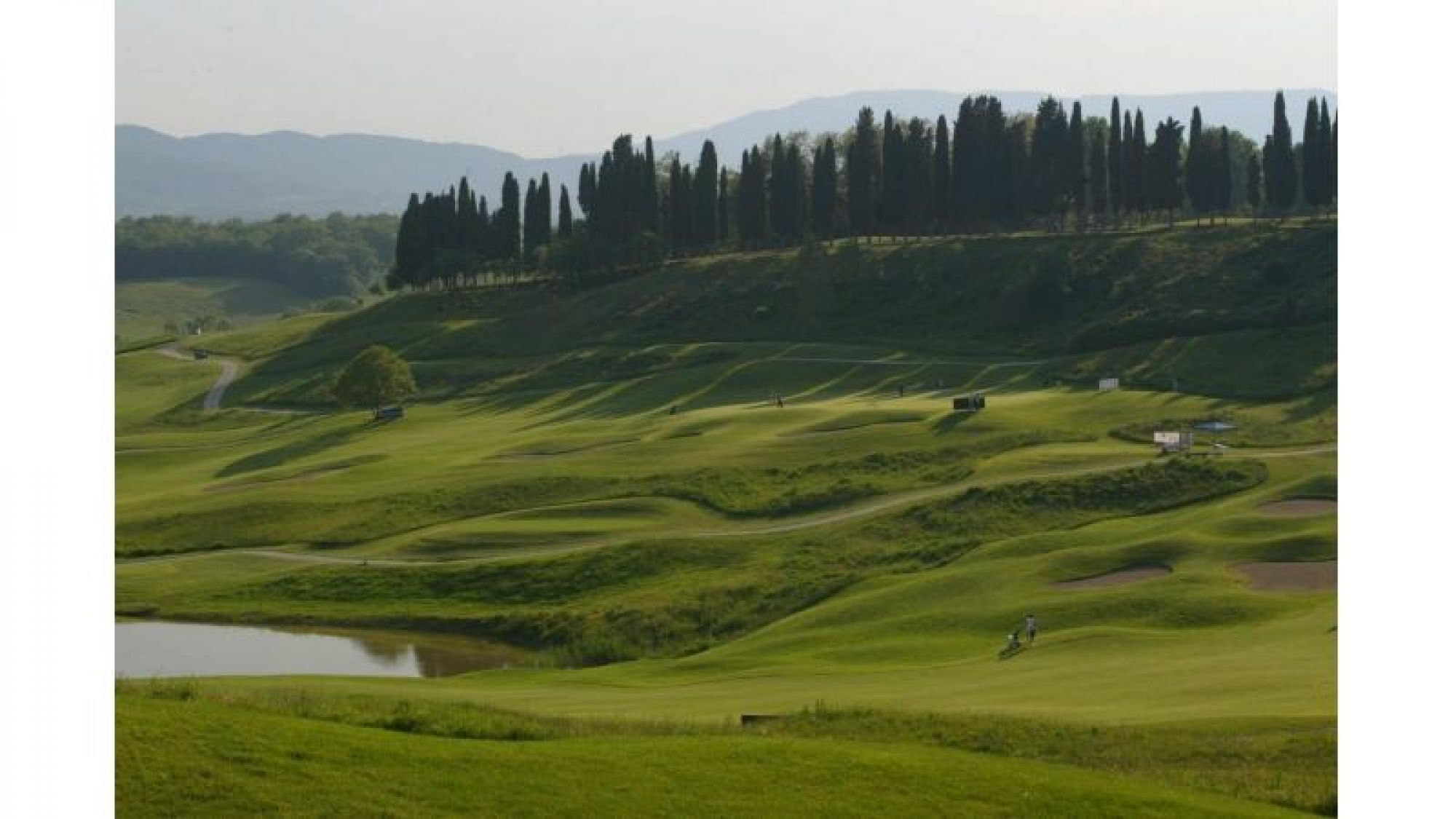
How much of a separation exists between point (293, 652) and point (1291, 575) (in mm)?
31740

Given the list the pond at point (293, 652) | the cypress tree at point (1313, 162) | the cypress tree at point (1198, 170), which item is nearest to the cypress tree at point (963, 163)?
the cypress tree at point (1198, 170)

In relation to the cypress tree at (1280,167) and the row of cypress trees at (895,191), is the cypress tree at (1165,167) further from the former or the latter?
the cypress tree at (1280,167)

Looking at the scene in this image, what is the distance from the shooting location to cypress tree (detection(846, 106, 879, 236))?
458ft

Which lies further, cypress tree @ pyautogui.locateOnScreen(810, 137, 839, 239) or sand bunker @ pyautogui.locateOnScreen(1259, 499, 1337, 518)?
cypress tree @ pyautogui.locateOnScreen(810, 137, 839, 239)

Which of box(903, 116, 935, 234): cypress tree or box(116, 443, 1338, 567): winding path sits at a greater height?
box(903, 116, 935, 234): cypress tree

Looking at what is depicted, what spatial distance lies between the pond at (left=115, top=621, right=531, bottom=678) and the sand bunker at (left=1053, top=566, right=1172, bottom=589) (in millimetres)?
17616

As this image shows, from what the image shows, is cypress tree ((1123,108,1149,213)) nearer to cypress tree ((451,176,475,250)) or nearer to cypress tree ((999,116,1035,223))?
cypress tree ((999,116,1035,223))

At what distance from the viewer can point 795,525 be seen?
6881cm

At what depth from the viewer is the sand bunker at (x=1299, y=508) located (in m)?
59.6

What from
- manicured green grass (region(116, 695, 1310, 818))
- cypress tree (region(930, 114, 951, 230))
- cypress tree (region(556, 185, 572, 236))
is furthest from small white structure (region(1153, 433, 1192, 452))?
cypress tree (region(556, 185, 572, 236))

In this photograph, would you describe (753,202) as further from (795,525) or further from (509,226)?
(795,525)

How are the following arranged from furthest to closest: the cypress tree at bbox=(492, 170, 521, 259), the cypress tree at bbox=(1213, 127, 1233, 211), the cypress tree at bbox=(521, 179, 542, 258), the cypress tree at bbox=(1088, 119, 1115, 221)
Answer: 1. the cypress tree at bbox=(492, 170, 521, 259)
2. the cypress tree at bbox=(521, 179, 542, 258)
3. the cypress tree at bbox=(1088, 119, 1115, 221)
4. the cypress tree at bbox=(1213, 127, 1233, 211)
